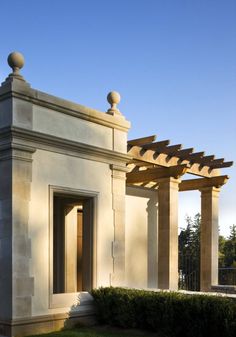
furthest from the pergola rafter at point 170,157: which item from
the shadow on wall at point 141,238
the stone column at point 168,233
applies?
the shadow on wall at point 141,238

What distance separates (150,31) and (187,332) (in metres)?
5.91

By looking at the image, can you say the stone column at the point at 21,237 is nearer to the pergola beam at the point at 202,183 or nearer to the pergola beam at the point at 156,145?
the pergola beam at the point at 156,145

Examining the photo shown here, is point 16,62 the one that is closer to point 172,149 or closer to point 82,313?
point 82,313

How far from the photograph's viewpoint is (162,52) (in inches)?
406

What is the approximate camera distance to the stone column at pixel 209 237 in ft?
54.4

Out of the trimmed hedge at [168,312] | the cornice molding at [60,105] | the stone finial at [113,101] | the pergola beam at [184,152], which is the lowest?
the trimmed hedge at [168,312]

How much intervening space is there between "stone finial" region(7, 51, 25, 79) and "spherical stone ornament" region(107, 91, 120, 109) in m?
2.78

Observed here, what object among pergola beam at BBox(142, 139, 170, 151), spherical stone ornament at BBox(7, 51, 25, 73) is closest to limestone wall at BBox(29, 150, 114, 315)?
spherical stone ornament at BBox(7, 51, 25, 73)

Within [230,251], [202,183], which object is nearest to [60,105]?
[202,183]

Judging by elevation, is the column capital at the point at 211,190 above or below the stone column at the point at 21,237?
above

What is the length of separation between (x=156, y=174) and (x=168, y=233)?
70.4 inches

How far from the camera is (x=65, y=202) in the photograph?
1234 centimetres

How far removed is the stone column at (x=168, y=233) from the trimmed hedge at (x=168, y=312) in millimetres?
4163

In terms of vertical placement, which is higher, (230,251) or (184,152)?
(184,152)
